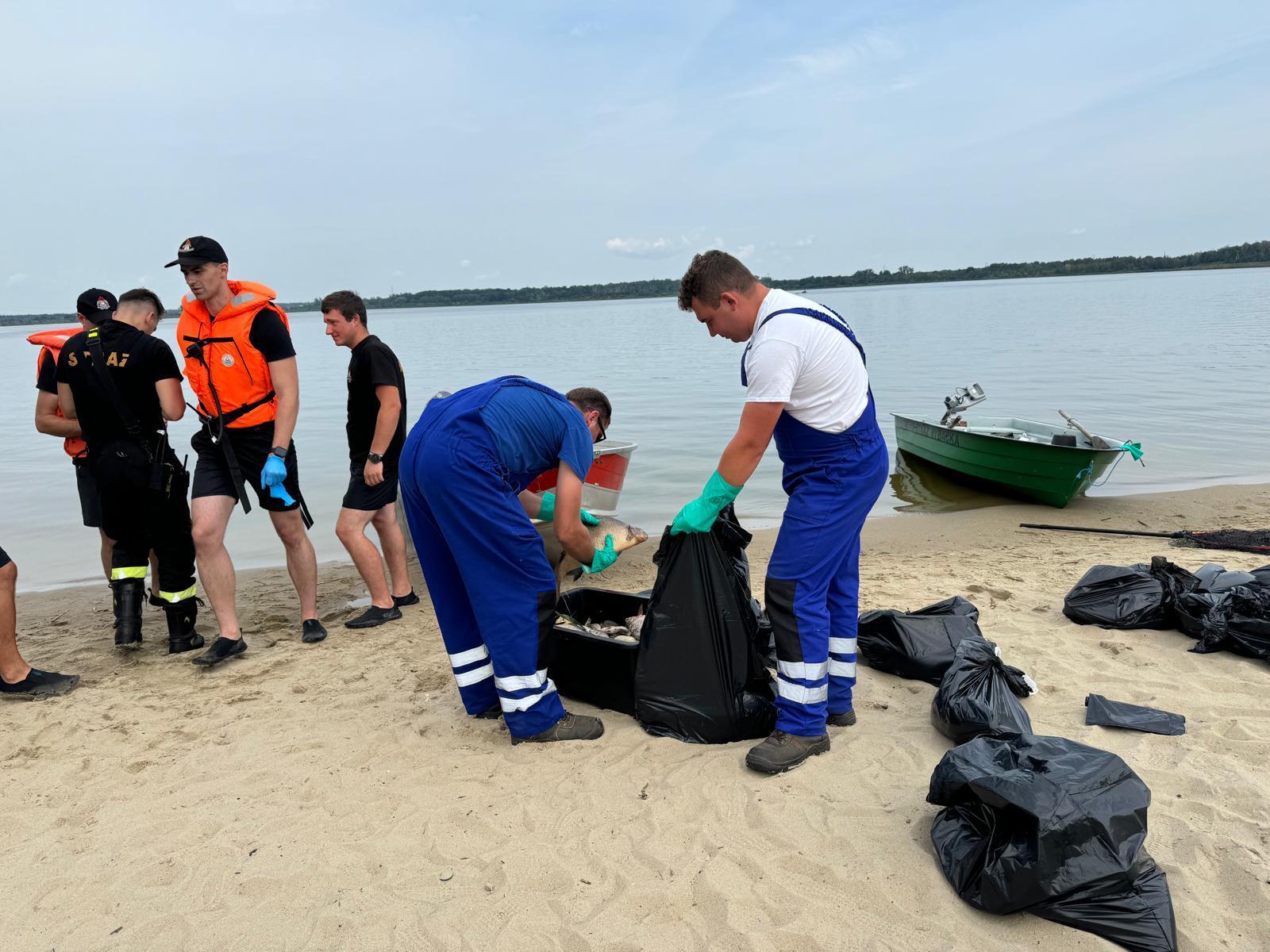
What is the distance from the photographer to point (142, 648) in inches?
190

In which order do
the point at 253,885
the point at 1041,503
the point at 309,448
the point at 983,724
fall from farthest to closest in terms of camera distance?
1. the point at 309,448
2. the point at 1041,503
3. the point at 983,724
4. the point at 253,885

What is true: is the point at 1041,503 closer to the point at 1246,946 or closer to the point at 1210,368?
the point at 1246,946

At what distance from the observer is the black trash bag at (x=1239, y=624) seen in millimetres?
3750

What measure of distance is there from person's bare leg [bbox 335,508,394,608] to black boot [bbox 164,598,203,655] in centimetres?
89

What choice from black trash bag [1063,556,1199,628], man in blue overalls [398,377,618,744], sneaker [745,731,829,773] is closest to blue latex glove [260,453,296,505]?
man in blue overalls [398,377,618,744]

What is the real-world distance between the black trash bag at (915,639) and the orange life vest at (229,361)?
10.9 feet

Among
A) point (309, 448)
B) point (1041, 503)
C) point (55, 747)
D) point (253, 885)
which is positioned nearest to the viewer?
point (253, 885)

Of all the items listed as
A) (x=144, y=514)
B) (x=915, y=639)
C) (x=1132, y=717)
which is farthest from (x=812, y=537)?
(x=144, y=514)

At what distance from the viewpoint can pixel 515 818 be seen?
2.86 meters

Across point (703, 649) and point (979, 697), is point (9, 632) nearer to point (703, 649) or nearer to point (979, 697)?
point (703, 649)

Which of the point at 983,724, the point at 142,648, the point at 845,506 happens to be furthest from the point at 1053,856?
the point at 142,648

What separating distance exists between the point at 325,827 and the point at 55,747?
156 centimetres

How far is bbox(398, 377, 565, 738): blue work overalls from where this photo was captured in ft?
10.1

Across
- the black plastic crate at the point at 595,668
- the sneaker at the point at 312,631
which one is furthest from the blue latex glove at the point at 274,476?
the black plastic crate at the point at 595,668
